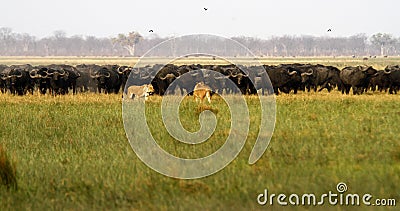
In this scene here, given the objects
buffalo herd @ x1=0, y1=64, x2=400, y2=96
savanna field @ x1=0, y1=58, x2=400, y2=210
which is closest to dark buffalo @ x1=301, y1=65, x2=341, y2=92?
buffalo herd @ x1=0, y1=64, x2=400, y2=96

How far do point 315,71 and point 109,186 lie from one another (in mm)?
20179

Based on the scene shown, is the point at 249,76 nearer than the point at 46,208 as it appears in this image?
No

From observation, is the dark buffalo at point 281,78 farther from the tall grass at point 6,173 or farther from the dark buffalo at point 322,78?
the tall grass at point 6,173

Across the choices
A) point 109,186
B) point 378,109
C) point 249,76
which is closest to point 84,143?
point 109,186

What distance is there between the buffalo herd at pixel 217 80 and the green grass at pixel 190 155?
10348 millimetres

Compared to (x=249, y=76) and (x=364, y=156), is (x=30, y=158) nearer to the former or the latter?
(x=364, y=156)

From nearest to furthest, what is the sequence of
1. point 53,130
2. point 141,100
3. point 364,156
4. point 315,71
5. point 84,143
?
point 364,156 → point 84,143 → point 53,130 → point 141,100 → point 315,71

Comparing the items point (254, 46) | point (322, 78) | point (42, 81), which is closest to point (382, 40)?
point (254, 46)

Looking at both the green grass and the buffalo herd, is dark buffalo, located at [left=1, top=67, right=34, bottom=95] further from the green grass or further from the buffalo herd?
the green grass

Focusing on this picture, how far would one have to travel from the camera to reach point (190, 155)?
9.47 meters

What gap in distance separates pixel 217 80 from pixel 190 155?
15.5 metres

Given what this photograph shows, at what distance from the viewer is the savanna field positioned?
7020mm

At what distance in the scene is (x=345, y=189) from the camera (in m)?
7.11

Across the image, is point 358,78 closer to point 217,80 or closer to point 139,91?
point 217,80
